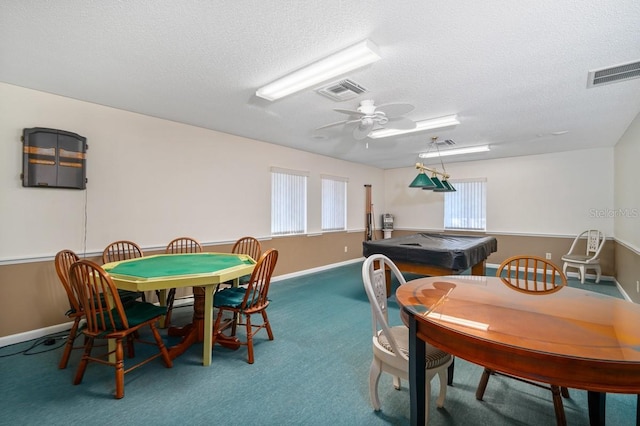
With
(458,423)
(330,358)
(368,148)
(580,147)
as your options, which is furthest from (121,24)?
(580,147)

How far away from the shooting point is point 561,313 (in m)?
1.42

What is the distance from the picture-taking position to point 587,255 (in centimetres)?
523

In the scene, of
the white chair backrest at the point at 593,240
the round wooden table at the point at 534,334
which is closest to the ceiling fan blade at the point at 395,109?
the round wooden table at the point at 534,334

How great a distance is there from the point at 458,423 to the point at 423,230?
6.12 m

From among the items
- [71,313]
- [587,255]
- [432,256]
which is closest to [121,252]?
[71,313]

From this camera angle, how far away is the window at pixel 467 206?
21.6 feet

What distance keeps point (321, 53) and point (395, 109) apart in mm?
917

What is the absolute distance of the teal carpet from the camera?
177 centimetres

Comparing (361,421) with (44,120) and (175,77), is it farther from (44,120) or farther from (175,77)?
(44,120)

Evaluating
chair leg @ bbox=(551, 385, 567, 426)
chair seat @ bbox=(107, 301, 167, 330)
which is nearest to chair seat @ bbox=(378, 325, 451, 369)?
chair leg @ bbox=(551, 385, 567, 426)

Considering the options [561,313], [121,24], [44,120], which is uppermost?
[121,24]

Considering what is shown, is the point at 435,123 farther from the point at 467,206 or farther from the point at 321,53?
the point at 467,206

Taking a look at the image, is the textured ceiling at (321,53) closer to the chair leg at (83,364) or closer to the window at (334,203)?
the chair leg at (83,364)

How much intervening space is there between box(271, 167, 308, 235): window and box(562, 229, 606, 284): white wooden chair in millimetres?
4933
